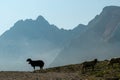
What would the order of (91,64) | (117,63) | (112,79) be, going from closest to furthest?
(112,79) < (91,64) < (117,63)

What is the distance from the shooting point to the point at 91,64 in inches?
2004

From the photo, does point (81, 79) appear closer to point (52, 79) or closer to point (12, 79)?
point (52, 79)

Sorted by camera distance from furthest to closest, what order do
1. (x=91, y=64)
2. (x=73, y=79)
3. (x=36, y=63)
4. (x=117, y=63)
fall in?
(x=36, y=63) < (x=117, y=63) < (x=91, y=64) < (x=73, y=79)

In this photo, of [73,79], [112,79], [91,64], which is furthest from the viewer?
[91,64]

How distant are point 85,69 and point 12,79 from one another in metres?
18.3

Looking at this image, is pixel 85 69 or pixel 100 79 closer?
pixel 100 79

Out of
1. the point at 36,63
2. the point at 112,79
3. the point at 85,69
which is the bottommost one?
the point at 112,79

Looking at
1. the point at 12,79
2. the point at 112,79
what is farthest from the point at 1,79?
the point at 112,79

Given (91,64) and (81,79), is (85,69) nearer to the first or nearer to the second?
(91,64)

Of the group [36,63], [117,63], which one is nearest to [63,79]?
[117,63]

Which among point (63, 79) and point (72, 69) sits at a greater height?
point (72, 69)

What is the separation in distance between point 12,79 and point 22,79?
92 cm

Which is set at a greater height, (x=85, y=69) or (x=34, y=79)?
(x=85, y=69)

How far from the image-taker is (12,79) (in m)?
36.0
